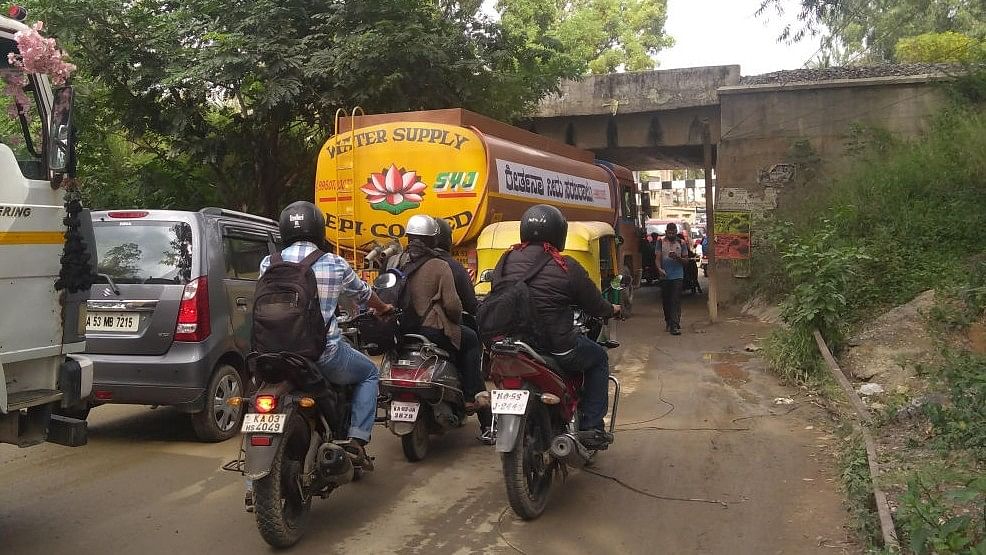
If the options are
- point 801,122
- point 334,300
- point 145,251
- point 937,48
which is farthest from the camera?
point 937,48

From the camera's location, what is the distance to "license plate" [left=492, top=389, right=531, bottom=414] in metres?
A: 4.52

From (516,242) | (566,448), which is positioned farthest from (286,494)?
(516,242)

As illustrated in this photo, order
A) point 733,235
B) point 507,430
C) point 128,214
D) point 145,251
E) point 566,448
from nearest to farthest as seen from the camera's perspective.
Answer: point 507,430
point 566,448
point 145,251
point 128,214
point 733,235

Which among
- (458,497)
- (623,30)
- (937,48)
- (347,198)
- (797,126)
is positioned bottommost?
(458,497)

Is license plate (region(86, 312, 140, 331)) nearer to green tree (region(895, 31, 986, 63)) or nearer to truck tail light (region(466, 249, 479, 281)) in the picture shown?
truck tail light (region(466, 249, 479, 281))

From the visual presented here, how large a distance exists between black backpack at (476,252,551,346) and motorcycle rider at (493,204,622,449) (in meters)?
0.04

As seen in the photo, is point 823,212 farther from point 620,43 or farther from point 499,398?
point 620,43

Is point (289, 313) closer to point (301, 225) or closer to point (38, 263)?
point (301, 225)

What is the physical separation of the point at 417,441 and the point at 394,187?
184 inches

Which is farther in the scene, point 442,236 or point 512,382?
point 442,236

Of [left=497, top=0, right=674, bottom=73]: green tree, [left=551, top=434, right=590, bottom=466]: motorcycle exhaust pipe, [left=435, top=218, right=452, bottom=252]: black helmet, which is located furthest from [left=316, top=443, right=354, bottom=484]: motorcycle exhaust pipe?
[left=497, top=0, right=674, bottom=73]: green tree

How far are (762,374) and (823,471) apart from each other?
3870 millimetres

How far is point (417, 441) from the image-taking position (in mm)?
5957

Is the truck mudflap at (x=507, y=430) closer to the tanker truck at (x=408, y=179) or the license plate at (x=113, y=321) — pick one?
the license plate at (x=113, y=321)
